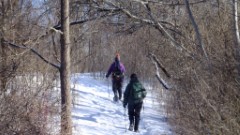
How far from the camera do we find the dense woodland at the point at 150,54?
7516 millimetres

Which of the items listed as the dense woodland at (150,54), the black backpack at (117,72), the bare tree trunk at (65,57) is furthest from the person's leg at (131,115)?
the black backpack at (117,72)

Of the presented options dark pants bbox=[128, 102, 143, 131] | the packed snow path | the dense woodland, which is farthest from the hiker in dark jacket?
the dense woodland

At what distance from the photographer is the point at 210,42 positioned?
8.42 m

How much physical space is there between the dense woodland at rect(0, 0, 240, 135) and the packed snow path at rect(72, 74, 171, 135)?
45.2 inches

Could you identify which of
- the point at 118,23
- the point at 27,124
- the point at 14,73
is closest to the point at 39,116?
the point at 27,124

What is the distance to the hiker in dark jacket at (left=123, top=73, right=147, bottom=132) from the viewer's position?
12078mm

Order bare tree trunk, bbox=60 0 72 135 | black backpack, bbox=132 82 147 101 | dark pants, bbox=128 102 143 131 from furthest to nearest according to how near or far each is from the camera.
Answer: dark pants, bbox=128 102 143 131, black backpack, bbox=132 82 147 101, bare tree trunk, bbox=60 0 72 135

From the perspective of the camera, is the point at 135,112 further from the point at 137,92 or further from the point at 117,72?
the point at 117,72

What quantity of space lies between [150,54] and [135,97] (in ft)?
5.23

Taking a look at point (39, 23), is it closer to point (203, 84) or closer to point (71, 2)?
point (71, 2)

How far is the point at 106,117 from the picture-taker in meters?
14.0

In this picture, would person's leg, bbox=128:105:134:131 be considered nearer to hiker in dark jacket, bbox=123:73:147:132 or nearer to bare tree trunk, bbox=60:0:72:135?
hiker in dark jacket, bbox=123:73:147:132

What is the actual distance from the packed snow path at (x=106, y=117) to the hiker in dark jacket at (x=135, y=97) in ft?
1.11

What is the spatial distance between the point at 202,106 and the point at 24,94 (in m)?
3.30
